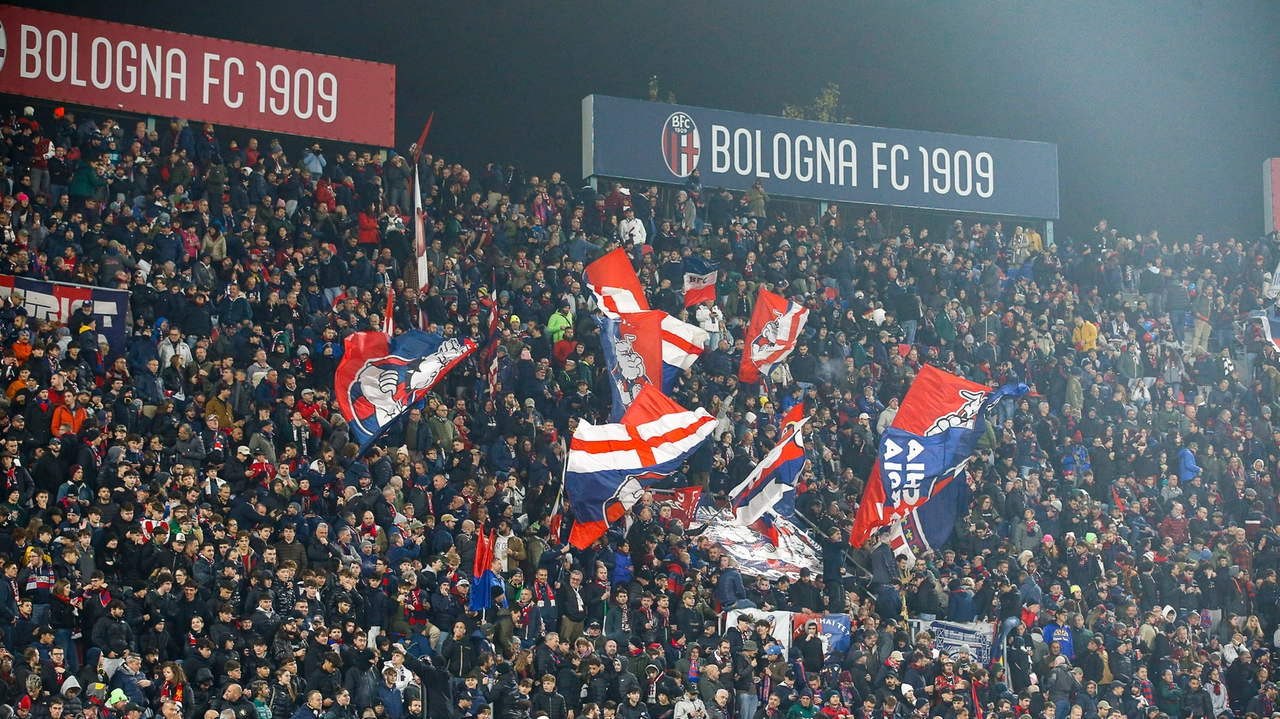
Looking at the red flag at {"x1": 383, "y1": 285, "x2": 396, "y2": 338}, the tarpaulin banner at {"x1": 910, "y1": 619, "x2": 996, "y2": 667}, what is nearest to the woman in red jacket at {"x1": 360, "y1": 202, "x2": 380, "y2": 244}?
the red flag at {"x1": 383, "y1": 285, "x2": 396, "y2": 338}

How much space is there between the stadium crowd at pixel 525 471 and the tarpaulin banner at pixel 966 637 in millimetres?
269

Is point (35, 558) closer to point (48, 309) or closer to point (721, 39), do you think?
point (48, 309)

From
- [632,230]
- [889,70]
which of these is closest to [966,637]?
[632,230]

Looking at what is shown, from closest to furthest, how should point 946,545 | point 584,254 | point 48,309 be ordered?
1. point 48,309
2. point 946,545
3. point 584,254

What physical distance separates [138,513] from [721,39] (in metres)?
20.0

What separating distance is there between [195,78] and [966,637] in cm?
1469

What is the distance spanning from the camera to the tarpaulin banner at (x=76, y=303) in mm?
20953

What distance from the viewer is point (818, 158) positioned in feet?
108

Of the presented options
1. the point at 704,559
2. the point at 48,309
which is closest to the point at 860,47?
the point at 704,559

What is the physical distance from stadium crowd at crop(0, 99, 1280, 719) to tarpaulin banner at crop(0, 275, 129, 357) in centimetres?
22

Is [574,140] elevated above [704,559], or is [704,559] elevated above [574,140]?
[574,140]

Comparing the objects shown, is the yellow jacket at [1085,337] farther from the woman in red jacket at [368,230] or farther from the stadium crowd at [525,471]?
the woman in red jacket at [368,230]

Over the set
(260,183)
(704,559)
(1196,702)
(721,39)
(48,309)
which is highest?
(721,39)

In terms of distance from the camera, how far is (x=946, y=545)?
23.4 metres
